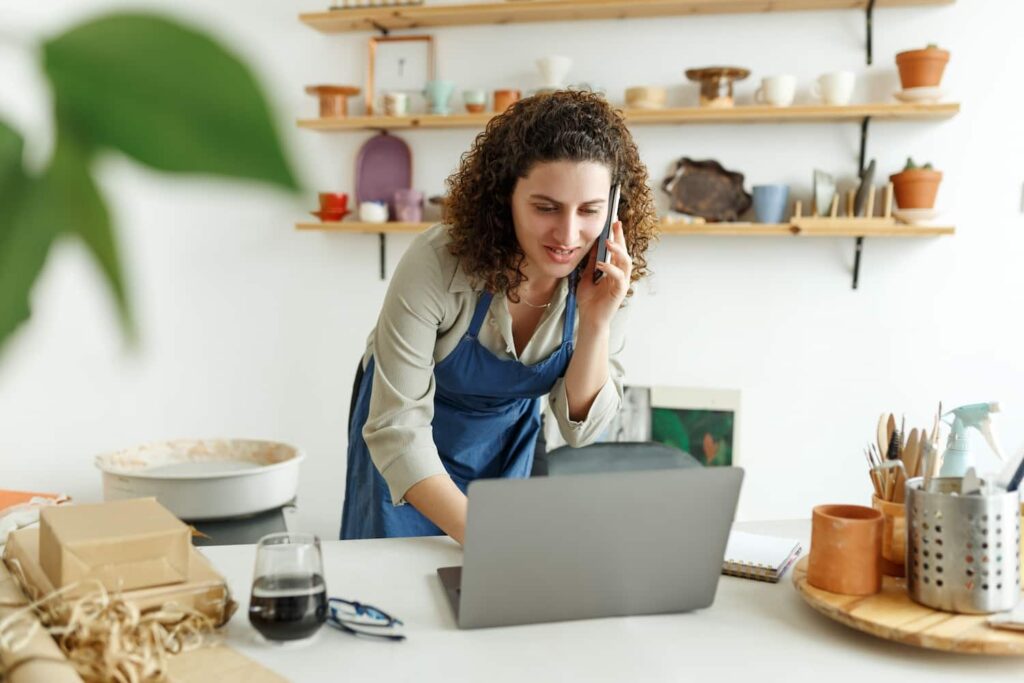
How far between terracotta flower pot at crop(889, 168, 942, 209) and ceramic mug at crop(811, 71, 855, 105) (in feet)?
0.90

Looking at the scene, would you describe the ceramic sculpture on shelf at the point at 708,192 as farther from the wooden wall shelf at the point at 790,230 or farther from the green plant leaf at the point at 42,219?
the green plant leaf at the point at 42,219

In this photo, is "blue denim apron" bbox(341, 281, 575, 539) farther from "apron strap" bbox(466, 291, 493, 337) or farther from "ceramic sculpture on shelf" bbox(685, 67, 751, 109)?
"ceramic sculpture on shelf" bbox(685, 67, 751, 109)

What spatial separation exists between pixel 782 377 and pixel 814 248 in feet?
1.35

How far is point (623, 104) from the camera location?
3000 millimetres

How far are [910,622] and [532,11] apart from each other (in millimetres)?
2345

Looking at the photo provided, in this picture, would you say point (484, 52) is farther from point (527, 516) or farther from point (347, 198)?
point (527, 516)

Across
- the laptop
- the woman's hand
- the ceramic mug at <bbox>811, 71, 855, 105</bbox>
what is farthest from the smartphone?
the ceramic mug at <bbox>811, 71, 855, 105</bbox>

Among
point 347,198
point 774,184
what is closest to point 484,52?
point 347,198

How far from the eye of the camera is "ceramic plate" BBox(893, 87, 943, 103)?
273 centimetres

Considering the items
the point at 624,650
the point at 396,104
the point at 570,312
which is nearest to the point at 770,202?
the point at 396,104

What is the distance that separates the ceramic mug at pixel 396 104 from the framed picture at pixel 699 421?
1.21 metres

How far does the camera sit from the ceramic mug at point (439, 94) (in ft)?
10.0

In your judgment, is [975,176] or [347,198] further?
[347,198]

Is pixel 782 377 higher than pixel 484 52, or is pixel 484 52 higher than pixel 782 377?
pixel 484 52
